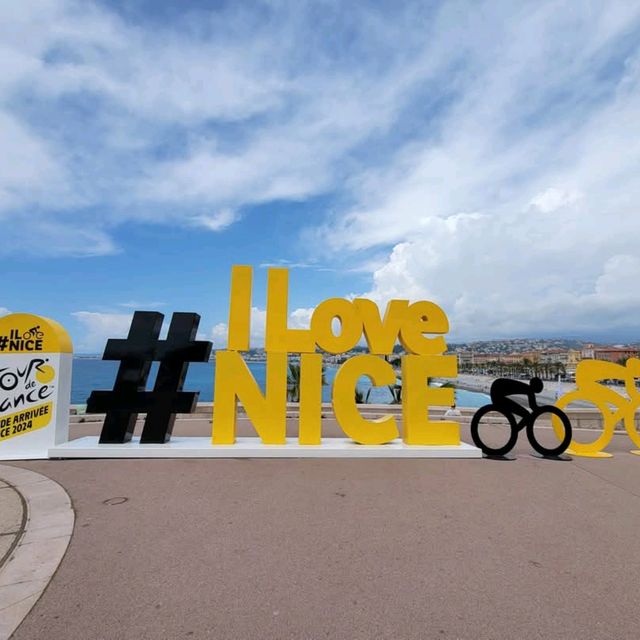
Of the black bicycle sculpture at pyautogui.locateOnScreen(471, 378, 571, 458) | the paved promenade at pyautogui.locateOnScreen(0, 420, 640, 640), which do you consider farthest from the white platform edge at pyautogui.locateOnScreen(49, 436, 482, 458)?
the paved promenade at pyautogui.locateOnScreen(0, 420, 640, 640)

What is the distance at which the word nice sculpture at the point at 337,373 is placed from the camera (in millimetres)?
10281

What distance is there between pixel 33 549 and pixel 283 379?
20.2 ft

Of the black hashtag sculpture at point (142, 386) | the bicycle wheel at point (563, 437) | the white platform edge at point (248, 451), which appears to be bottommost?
Result: the white platform edge at point (248, 451)

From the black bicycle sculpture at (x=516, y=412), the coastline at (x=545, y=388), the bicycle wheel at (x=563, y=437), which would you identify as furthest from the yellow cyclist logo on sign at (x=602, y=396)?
the coastline at (x=545, y=388)

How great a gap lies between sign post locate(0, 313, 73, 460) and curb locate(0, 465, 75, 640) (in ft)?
8.18

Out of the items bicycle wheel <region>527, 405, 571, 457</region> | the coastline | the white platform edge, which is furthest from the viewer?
the coastline

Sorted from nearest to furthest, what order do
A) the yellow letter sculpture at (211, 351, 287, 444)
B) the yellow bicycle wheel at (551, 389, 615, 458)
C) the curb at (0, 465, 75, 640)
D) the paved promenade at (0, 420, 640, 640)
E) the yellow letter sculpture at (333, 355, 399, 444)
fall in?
the paved promenade at (0, 420, 640, 640)
the curb at (0, 465, 75, 640)
the yellow letter sculpture at (211, 351, 287, 444)
the yellow letter sculpture at (333, 355, 399, 444)
the yellow bicycle wheel at (551, 389, 615, 458)

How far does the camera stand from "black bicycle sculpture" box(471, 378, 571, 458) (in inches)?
394

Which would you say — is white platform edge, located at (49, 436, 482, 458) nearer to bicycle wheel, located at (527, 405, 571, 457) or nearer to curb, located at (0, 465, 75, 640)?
bicycle wheel, located at (527, 405, 571, 457)

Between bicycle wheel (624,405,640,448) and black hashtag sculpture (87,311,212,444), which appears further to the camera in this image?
bicycle wheel (624,405,640,448)

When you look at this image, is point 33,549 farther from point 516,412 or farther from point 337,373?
point 516,412

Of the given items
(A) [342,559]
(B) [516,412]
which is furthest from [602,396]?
(A) [342,559]

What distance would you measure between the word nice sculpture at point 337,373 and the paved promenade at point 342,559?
2.21m

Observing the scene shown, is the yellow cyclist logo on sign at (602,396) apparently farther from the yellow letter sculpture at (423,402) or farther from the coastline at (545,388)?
the coastline at (545,388)
